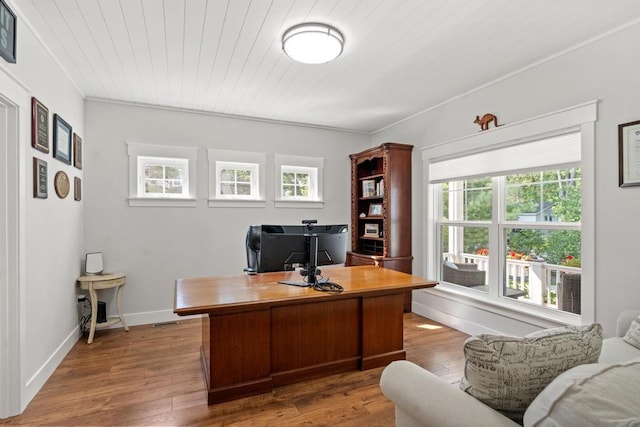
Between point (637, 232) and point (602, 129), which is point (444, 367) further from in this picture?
point (602, 129)

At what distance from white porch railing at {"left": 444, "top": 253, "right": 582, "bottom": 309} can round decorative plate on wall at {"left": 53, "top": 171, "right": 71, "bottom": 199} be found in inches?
163

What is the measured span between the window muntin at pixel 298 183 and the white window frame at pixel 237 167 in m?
0.30

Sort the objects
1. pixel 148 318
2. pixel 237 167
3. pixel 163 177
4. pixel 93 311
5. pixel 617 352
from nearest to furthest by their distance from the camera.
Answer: pixel 617 352
pixel 93 311
pixel 148 318
pixel 163 177
pixel 237 167

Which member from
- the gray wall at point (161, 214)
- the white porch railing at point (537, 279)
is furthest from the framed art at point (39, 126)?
the white porch railing at point (537, 279)

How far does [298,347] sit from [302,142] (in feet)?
9.80

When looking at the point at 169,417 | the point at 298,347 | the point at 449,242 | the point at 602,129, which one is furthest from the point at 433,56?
the point at 169,417

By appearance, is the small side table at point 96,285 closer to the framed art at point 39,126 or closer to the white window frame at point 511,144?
the framed art at point 39,126

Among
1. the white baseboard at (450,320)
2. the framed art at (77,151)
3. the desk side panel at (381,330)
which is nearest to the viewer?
the desk side panel at (381,330)

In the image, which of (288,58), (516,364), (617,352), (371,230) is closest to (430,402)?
(516,364)

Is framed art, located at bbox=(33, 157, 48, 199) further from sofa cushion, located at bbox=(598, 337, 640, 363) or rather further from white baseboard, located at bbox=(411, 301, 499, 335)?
white baseboard, located at bbox=(411, 301, 499, 335)

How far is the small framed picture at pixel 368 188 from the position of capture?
4617 millimetres

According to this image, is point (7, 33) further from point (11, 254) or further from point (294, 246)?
point (294, 246)

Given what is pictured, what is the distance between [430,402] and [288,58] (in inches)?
101

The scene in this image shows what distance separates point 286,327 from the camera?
243 cm
